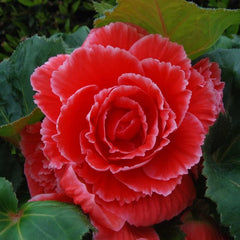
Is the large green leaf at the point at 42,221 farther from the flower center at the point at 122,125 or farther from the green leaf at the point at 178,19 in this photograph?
the green leaf at the point at 178,19

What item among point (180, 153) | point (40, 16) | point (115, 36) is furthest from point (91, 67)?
point (40, 16)

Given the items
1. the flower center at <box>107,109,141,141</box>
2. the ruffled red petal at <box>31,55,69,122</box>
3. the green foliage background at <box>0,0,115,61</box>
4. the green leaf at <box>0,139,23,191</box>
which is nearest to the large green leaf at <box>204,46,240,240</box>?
the flower center at <box>107,109,141,141</box>

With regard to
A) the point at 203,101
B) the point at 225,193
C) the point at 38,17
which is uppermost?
the point at 203,101

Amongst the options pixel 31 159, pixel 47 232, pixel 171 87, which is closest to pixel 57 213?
pixel 47 232

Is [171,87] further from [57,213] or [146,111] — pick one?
[57,213]

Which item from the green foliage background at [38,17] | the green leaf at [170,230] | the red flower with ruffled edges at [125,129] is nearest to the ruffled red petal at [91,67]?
the red flower with ruffled edges at [125,129]

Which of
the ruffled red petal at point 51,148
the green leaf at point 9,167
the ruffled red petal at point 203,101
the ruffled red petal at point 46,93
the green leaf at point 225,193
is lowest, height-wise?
the green leaf at point 225,193

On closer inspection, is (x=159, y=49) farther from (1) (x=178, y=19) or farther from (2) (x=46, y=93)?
(2) (x=46, y=93)
